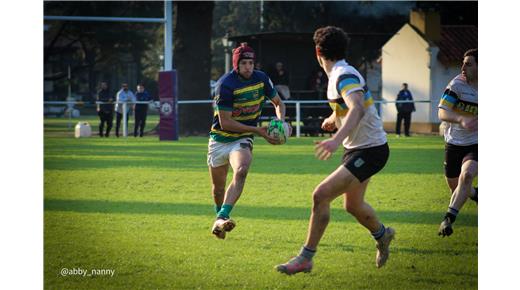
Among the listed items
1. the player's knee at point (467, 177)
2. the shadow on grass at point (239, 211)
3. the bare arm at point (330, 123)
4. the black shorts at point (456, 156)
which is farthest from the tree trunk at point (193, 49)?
the bare arm at point (330, 123)

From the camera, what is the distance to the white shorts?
10.3m

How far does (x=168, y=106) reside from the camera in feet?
91.0

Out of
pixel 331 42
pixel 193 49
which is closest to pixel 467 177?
pixel 331 42

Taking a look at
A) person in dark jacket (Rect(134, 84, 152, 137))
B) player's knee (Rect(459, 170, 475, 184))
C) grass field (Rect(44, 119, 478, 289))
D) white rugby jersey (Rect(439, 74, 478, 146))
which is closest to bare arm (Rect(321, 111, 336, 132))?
grass field (Rect(44, 119, 478, 289))

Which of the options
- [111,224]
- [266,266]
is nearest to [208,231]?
[111,224]

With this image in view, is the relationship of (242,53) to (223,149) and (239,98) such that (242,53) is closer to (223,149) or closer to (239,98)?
(239,98)

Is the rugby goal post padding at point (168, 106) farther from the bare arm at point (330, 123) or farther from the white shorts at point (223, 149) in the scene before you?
the bare arm at point (330, 123)

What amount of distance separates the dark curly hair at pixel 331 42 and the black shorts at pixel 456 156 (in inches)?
116
